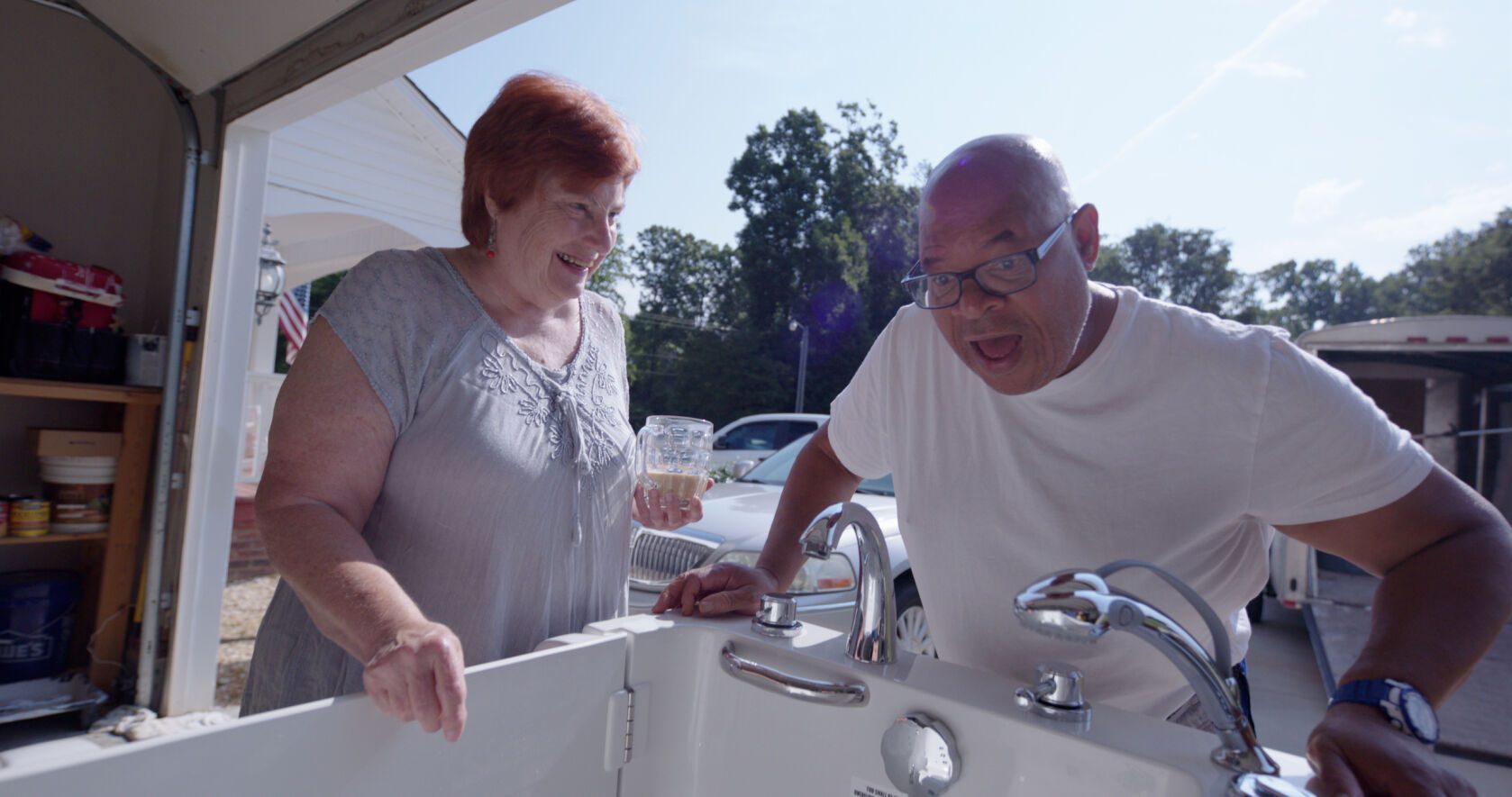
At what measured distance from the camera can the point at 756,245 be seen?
28672mm

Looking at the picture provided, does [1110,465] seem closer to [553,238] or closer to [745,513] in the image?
[553,238]

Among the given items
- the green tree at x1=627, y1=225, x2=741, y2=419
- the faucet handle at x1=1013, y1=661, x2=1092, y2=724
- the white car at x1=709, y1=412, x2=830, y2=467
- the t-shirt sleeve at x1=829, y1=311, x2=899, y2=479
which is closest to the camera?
the faucet handle at x1=1013, y1=661, x2=1092, y2=724

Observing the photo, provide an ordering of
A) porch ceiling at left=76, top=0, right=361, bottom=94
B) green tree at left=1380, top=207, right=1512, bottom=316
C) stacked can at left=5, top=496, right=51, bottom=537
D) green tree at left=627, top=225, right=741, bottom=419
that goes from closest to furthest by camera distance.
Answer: porch ceiling at left=76, top=0, right=361, bottom=94 → stacked can at left=5, top=496, right=51, bottom=537 → green tree at left=627, top=225, right=741, bottom=419 → green tree at left=1380, top=207, right=1512, bottom=316

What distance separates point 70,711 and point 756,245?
25721 mm

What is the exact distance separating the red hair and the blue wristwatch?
1435 millimetres

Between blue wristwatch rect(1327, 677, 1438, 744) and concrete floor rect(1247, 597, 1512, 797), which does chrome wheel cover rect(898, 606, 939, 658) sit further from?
blue wristwatch rect(1327, 677, 1438, 744)

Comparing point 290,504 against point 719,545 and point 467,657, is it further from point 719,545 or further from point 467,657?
point 719,545

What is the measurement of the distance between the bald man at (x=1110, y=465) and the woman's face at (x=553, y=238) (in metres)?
0.61

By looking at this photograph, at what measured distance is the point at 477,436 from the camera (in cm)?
150

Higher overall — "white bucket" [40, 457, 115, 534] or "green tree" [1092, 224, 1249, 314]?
"green tree" [1092, 224, 1249, 314]

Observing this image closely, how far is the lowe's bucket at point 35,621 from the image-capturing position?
12.1 ft

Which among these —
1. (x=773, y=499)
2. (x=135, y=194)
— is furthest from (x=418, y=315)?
(x=773, y=499)

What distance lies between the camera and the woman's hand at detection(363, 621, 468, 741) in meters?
1.00

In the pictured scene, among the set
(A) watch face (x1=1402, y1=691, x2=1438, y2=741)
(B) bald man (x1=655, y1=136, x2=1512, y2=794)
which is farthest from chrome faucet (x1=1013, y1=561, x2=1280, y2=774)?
(B) bald man (x1=655, y1=136, x2=1512, y2=794)
